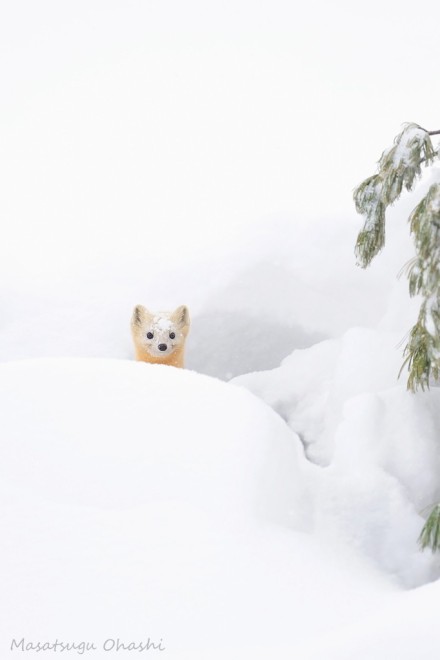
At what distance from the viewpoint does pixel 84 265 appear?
770 cm

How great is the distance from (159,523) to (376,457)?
178cm

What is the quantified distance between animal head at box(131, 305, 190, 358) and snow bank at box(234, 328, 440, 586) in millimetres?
1276

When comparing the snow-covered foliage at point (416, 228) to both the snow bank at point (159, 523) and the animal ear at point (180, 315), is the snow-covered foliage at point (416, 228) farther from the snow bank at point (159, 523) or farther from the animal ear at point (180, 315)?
the animal ear at point (180, 315)

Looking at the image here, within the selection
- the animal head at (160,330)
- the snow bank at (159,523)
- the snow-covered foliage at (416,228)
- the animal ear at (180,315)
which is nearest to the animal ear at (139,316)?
the animal head at (160,330)

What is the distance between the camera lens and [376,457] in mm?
4020

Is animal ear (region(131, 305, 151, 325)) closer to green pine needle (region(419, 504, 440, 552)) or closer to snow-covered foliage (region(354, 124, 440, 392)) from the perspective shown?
snow-covered foliage (region(354, 124, 440, 392))

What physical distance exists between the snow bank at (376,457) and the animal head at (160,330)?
4.19ft

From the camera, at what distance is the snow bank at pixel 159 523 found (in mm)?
2287

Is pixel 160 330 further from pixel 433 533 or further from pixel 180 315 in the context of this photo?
pixel 433 533

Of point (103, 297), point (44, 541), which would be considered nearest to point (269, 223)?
point (103, 297)

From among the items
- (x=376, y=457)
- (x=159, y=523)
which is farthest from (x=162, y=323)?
(x=159, y=523)

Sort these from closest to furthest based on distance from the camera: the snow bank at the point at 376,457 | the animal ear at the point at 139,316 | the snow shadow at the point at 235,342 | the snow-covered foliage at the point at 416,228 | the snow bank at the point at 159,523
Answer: the snow bank at the point at 159,523, the snow-covered foliage at the point at 416,228, the snow bank at the point at 376,457, the animal ear at the point at 139,316, the snow shadow at the point at 235,342

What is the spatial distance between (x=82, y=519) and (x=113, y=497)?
0.19 metres

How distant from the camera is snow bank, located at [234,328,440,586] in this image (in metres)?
3.48
